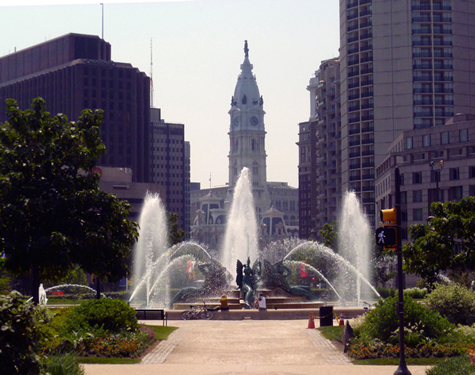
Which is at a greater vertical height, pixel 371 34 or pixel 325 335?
pixel 371 34

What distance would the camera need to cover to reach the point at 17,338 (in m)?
16.0

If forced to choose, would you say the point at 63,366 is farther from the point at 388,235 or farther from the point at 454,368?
the point at 454,368

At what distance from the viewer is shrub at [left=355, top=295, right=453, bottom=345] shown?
27203 millimetres

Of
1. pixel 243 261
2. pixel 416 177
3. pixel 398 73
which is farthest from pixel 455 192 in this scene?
pixel 398 73

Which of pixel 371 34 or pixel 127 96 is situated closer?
pixel 371 34

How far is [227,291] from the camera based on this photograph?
51.8m

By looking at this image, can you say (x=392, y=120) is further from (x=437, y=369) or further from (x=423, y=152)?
(x=437, y=369)

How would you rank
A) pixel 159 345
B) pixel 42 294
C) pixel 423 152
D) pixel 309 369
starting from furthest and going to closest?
pixel 423 152
pixel 42 294
pixel 159 345
pixel 309 369

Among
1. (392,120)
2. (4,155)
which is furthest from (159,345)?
(392,120)

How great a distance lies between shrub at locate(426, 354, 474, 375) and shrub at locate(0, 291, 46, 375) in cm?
1007

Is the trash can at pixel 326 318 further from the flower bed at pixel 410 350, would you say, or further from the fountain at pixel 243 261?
the flower bed at pixel 410 350

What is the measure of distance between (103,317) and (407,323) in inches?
428

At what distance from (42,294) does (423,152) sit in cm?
5702

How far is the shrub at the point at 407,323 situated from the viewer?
89.2 ft
